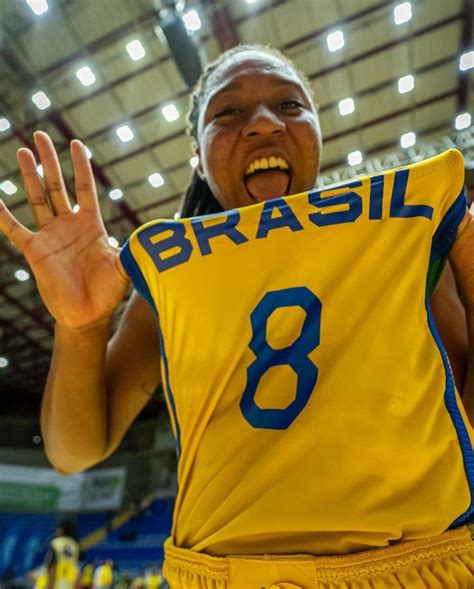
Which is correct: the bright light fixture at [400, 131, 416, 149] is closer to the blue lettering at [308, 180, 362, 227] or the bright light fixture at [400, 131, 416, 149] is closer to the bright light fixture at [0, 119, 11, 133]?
the bright light fixture at [0, 119, 11, 133]

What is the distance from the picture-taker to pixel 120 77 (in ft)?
22.4

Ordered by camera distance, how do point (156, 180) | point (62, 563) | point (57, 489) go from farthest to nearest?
point (57, 489) < point (156, 180) < point (62, 563)

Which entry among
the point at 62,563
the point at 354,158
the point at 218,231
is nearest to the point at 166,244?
the point at 218,231

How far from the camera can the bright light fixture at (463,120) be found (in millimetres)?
7734

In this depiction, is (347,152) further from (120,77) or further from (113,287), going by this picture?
(113,287)

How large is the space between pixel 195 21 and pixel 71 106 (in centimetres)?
241

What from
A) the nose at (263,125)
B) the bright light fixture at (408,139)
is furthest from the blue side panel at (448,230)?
the bright light fixture at (408,139)

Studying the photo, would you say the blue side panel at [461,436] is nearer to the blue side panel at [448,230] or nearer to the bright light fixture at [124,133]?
the blue side panel at [448,230]

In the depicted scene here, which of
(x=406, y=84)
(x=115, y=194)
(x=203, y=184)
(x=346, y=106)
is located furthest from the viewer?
(x=115, y=194)

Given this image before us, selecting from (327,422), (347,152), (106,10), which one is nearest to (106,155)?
(106,10)

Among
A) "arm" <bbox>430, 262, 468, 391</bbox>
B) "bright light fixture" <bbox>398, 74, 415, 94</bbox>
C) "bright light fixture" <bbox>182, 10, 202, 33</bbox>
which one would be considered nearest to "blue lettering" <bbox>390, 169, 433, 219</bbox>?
"arm" <bbox>430, 262, 468, 391</bbox>

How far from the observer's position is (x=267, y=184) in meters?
1.15

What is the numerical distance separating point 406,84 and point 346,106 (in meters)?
0.96

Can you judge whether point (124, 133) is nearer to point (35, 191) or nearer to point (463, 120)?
point (463, 120)
